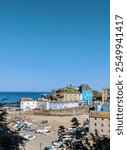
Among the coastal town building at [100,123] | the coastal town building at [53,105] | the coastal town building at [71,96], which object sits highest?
the coastal town building at [71,96]

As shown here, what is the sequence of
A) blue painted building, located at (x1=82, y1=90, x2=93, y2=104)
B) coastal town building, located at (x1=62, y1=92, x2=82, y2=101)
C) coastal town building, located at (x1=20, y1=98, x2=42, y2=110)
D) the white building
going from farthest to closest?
blue painted building, located at (x1=82, y1=90, x2=93, y2=104) → coastal town building, located at (x1=62, y1=92, x2=82, y2=101) → coastal town building, located at (x1=20, y1=98, x2=42, y2=110) → the white building

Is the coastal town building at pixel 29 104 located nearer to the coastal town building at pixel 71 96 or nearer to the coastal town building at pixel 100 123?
the coastal town building at pixel 71 96

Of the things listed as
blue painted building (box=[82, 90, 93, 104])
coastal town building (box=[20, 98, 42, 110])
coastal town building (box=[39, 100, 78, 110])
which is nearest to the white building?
coastal town building (box=[39, 100, 78, 110])

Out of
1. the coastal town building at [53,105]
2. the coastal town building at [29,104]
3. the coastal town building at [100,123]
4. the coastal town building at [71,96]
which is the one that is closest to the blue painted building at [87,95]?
the coastal town building at [71,96]

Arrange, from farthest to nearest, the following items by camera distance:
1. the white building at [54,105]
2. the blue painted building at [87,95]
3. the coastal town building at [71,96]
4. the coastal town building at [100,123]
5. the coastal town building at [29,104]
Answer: the blue painted building at [87,95] → the coastal town building at [71,96] → the coastal town building at [29,104] → the white building at [54,105] → the coastal town building at [100,123]

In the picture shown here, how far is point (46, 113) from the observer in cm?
6209

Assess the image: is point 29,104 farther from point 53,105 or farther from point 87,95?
point 87,95

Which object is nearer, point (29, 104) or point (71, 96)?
point (29, 104)

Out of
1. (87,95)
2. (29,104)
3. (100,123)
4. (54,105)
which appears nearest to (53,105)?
(54,105)

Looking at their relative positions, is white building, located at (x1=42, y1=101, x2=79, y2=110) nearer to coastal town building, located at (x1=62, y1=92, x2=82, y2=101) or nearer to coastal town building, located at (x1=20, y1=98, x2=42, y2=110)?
coastal town building, located at (x1=20, y1=98, x2=42, y2=110)

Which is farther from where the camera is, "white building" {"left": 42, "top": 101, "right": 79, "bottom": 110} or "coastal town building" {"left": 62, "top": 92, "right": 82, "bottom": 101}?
"coastal town building" {"left": 62, "top": 92, "right": 82, "bottom": 101}

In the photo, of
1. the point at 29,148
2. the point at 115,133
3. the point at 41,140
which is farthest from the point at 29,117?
the point at 115,133

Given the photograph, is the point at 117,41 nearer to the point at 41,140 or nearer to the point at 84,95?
the point at 41,140

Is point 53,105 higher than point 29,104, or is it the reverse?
point 29,104
